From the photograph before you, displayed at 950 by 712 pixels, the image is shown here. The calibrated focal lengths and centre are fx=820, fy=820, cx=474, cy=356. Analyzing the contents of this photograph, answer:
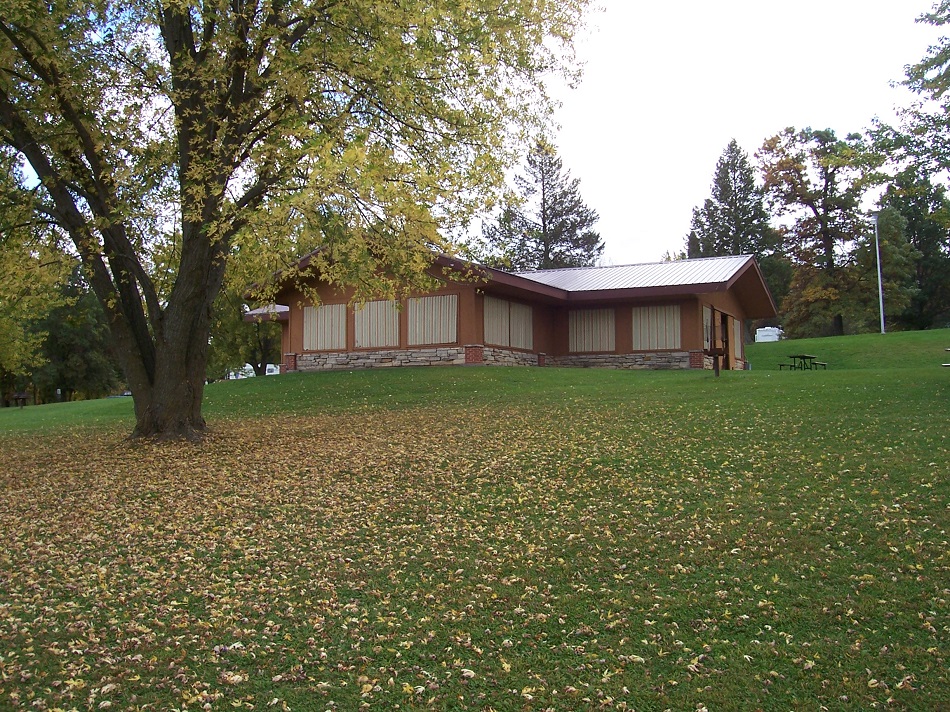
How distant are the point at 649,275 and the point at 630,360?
2.96 metres

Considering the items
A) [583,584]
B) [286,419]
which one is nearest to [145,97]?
[286,419]

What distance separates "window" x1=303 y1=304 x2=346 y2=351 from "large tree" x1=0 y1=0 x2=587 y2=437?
42.2 ft

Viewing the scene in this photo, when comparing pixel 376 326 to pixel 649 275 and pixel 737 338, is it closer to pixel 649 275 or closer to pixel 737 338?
pixel 649 275

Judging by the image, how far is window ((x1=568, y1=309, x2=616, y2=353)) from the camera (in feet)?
90.2

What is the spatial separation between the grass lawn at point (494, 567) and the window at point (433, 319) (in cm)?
1140

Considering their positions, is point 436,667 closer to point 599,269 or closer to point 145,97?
point 145,97

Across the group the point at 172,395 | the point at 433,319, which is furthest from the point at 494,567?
the point at 433,319

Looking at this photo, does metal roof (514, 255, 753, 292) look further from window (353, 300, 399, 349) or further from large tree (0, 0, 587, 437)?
large tree (0, 0, 587, 437)

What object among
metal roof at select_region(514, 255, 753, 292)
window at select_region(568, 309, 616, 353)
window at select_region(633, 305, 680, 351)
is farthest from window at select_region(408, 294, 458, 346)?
window at select_region(633, 305, 680, 351)

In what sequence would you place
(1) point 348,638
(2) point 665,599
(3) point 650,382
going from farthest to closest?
1. (3) point 650,382
2. (2) point 665,599
3. (1) point 348,638

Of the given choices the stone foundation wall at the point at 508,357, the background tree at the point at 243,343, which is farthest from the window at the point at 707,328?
the background tree at the point at 243,343

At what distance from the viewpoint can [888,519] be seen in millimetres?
7613

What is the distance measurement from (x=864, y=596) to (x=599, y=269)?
24809mm

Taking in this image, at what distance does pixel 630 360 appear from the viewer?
2717cm
